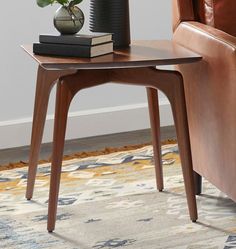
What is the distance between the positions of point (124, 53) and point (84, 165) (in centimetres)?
81

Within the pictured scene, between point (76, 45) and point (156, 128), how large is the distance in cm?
53

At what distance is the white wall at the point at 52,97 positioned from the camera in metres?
3.02

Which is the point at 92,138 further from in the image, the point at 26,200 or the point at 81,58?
the point at 81,58

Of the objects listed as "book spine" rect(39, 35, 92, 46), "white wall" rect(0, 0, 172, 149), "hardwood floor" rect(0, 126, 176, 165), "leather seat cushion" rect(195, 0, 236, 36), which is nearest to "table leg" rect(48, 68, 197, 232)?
"book spine" rect(39, 35, 92, 46)

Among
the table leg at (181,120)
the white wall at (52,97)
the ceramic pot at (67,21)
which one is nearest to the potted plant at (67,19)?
the ceramic pot at (67,21)

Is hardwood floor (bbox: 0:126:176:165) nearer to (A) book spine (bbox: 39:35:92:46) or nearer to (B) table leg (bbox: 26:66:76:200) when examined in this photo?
(B) table leg (bbox: 26:66:76:200)

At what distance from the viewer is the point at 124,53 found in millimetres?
2096

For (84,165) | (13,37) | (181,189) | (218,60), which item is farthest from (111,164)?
(218,60)

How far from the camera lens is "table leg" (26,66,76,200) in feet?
7.41

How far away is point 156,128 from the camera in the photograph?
242 cm

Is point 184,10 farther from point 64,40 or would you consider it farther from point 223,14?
point 64,40

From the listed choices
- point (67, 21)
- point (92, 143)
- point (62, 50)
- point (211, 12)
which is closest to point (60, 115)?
point (62, 50)

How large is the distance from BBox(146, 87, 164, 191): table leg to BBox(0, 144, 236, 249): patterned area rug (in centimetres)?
5

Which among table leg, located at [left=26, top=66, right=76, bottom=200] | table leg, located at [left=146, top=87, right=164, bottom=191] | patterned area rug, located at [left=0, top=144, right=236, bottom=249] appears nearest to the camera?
patterned area rug, located at [left=0, top=144, right=236, bottom=249]
